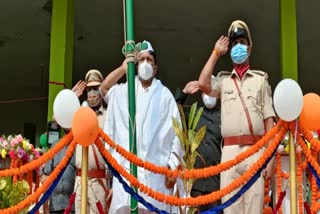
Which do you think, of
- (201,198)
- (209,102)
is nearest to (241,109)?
(201,198)

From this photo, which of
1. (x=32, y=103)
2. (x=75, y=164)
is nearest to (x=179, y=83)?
(x=32, y=103)

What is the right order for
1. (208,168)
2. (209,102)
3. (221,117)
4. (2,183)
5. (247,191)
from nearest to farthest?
1. (208,168)
2. (247,191)
3. (221,117)
4. (2,183)
5. (209,102)

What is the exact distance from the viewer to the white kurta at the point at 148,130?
4.46m

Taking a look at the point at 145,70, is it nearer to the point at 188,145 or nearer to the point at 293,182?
the point at 188,145

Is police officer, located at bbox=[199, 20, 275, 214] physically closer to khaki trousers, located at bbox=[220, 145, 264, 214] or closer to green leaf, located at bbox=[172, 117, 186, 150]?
khaki trousers, located at bbox=[220, 145, 264, 214]

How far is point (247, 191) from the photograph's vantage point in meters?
4.43

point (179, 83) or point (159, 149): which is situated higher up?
point (179, 83)

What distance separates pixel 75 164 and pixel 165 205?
1.23 meters

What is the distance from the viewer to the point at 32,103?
1405cm

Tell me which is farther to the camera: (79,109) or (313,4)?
(313,4)

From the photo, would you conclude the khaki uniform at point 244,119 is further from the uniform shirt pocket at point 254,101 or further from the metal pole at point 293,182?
the metal pole at point 293,182

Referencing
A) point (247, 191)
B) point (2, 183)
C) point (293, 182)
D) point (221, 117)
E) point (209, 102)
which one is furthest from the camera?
point (209, 102)

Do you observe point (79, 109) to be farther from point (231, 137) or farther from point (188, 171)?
point (231, 137)

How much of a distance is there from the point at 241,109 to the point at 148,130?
2.36 ft
